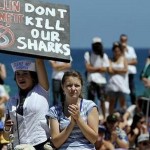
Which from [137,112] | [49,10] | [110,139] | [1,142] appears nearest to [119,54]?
[137,112]

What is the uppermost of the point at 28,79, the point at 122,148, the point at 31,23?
the point at 31,23

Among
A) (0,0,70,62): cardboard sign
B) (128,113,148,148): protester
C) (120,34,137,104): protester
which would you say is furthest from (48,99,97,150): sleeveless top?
(120,34,137,104): protester

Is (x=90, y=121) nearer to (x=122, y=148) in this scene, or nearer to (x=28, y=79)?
(x=28, y=79)

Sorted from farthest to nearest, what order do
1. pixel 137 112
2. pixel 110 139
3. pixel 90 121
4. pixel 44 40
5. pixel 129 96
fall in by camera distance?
pixel 129 96
pixel 137 112
pixel 110 139
pixel 44 40
pixel 90 121

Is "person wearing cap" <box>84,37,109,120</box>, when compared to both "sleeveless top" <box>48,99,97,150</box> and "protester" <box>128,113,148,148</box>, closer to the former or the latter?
"protester" <box>128,113,148,148</box>

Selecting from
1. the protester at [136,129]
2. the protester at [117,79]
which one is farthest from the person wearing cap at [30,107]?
the protester at [117,79]

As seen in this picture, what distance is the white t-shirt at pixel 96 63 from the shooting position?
15.5 meters

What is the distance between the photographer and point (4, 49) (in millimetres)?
7707

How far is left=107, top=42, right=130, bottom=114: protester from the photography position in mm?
15250

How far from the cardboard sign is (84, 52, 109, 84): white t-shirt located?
759cm

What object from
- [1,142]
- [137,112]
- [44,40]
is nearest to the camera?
[44,40]

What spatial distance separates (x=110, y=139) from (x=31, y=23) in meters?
4.53

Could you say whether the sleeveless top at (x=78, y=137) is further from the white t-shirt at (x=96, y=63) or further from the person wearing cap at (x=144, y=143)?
the white t-shirt at (x=96, y=63)

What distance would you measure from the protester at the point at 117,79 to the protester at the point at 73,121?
7.53m
